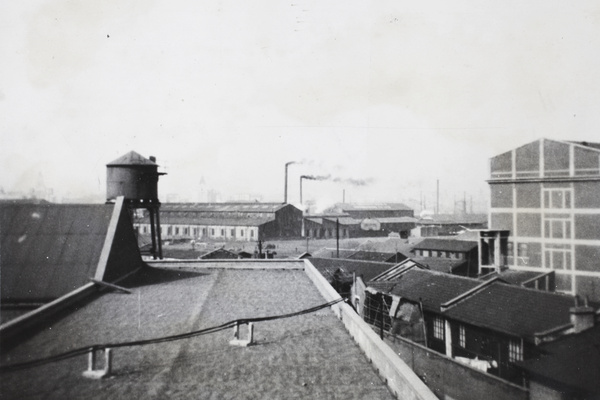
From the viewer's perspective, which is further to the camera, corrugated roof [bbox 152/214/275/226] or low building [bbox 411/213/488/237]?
low building [bbox 411/213/488/237]

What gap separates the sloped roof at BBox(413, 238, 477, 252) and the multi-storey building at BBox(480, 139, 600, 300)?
23.3 feet

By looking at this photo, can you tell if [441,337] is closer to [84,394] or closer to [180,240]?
[84,394]

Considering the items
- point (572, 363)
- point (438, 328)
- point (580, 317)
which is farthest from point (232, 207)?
point (572, 363)

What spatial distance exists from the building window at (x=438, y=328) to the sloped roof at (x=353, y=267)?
7553 millimetres

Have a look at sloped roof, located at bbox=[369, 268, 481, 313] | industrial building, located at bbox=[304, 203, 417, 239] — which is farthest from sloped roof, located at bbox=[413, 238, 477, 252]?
industrial building, located at bbox=[304, 203, 417, 239]

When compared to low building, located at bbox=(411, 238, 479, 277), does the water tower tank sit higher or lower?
higher

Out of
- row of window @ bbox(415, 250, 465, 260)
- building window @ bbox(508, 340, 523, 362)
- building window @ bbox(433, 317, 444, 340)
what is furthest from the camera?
row of window @ bbox(415, 250, 465, 260)

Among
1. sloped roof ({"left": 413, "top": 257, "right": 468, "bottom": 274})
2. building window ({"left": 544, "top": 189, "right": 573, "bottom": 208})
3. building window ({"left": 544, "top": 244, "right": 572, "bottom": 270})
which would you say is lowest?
sloped roof ({"left": 413, "top": 257, "right": 468, "bottom": 274})

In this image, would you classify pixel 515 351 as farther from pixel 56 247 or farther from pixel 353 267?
pixel 56 247

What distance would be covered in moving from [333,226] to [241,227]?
15.1 meters

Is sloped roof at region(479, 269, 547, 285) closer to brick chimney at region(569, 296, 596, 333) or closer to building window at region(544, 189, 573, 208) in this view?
building window at region(544, 189, 573, 208)

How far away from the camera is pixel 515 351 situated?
47.4 feet

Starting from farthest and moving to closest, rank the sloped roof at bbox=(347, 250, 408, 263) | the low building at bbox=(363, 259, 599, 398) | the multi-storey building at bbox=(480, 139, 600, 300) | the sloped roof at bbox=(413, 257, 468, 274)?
the sloped roof at bbox=(413, 257, 468, 274) → the sloped roof at bbox=(347, 250, 408, 263) → the multi-storey building at bbox=(480, 139, 600, 300) → the low building at bbox=(363, 259, 599, 398)

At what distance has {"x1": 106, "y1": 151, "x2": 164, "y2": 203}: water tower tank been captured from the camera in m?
18.2
